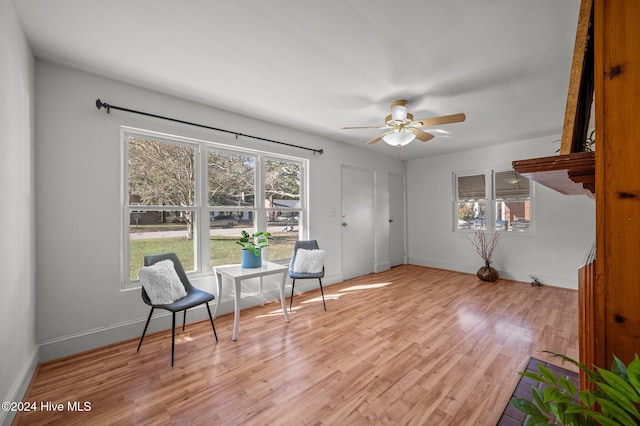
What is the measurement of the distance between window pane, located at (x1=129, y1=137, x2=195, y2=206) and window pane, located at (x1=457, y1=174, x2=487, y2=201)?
492 centimetres

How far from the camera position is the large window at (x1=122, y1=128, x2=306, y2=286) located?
2.72m

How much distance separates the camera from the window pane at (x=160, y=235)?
106 inches

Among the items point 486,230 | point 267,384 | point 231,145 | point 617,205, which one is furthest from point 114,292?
point 486,230

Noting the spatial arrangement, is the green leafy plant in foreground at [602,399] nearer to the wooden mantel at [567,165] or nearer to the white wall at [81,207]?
the wooden mantel at [567,165]

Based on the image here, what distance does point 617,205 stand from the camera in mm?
691

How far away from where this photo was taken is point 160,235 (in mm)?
2875

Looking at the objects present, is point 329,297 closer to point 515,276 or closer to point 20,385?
point 20,385

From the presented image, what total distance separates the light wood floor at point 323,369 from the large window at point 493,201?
180cm

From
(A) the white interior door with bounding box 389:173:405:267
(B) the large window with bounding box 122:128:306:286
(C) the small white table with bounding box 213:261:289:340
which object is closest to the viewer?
(C) the small white table with bounding box 213:261:289:340

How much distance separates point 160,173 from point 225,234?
3.28 ft

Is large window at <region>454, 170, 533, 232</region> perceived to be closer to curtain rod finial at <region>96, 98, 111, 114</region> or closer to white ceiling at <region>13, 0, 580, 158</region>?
white ceiling at <region>13, 0, 580, 158</region>

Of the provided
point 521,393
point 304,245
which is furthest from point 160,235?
point 521,393

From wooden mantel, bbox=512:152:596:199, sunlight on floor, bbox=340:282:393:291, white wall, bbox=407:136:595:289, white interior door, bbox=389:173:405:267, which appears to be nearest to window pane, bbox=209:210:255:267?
sunlight on floor, bbox=340:282:393:291

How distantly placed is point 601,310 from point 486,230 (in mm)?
4964
